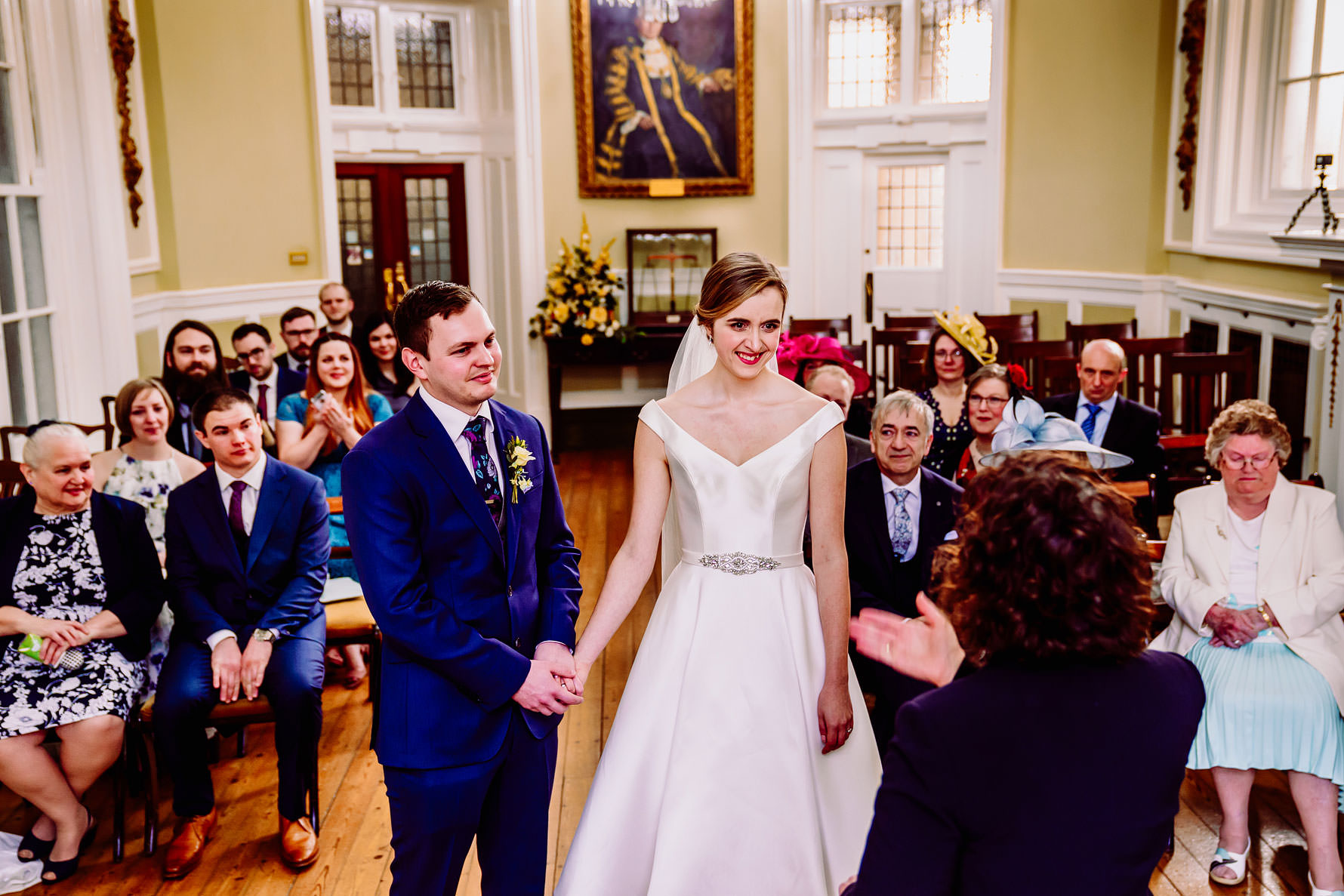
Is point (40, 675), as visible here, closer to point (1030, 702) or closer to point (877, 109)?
point (1030, 702)

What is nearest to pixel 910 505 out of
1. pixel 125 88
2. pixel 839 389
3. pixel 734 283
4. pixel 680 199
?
pixel 839 389

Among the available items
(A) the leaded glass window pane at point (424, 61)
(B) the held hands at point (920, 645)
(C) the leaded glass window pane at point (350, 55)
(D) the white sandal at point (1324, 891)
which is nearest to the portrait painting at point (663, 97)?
(A) the leaded glass window pane at point (424, 61)

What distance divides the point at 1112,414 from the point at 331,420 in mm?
3188

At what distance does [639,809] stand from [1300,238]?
4.11 metres

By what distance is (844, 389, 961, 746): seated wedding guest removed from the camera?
3285 millimetres

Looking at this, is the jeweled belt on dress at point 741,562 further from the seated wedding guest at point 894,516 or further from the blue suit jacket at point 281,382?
the blue suit jacket at point 281,382

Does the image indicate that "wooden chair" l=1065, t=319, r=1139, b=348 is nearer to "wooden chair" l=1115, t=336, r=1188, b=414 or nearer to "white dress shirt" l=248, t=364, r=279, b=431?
"wooden chair" l=1115, t=336, r=1188, b=414

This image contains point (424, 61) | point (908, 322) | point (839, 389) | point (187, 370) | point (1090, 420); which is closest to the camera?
point (839, 389)

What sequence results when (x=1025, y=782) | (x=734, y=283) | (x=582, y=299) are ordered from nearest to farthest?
(x=1025, y=782)
(x=734, y=283)
(x=582, y=299)

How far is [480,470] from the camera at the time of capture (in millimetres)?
2076

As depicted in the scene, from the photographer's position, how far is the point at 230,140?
7.29m

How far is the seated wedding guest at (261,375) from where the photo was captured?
4.98m

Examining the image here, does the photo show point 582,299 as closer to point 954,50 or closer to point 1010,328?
point 1010,328

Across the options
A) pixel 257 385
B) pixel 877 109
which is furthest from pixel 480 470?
pixel 877 109
